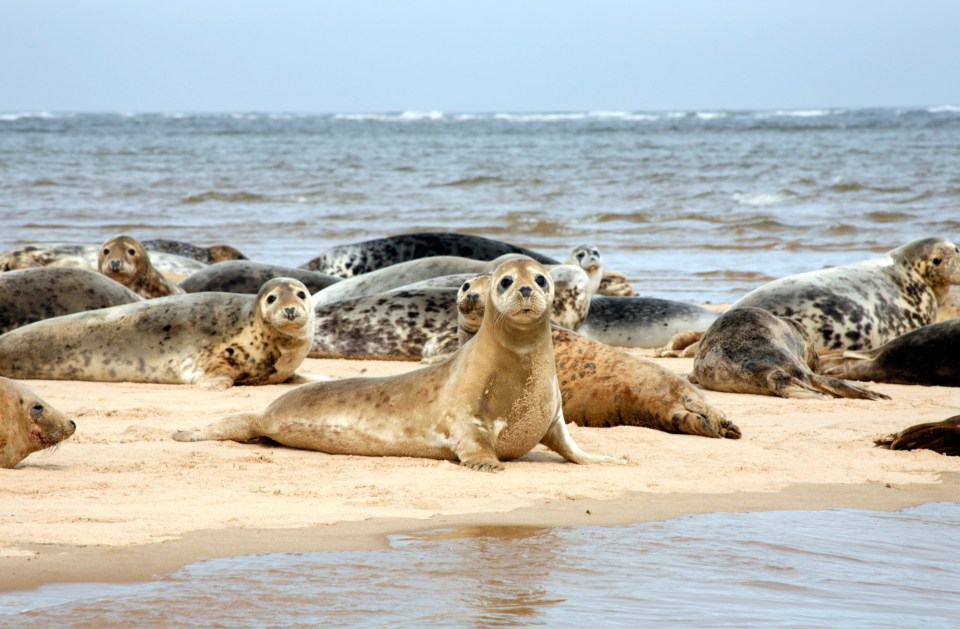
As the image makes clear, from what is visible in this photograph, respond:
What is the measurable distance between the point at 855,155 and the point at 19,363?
30.1 m

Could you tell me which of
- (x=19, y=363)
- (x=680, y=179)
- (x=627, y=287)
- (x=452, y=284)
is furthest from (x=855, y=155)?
(x=19, y=363)

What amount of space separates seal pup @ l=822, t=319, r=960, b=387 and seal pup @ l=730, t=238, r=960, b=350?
0.84m

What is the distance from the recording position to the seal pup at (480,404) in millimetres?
4715

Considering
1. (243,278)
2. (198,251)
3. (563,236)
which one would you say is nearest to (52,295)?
(243,278)

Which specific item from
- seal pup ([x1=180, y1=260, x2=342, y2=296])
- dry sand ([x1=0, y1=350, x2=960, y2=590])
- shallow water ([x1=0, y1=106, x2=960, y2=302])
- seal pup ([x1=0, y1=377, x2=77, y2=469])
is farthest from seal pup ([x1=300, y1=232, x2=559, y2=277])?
seal pup ([x1=0, y1=377, x2=77, y2=469])

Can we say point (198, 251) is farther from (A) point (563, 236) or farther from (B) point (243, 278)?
(A) point (563, 236)

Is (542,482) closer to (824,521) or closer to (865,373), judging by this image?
(824,521)

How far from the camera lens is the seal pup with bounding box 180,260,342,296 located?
10.5 meters

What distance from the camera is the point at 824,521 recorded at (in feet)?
13.3

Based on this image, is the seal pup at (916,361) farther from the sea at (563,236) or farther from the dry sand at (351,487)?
the sea at (563,236)

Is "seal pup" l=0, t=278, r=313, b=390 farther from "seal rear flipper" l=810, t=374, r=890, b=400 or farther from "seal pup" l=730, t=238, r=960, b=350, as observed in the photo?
"seal pup" l=730, t=238, r=960, b=350

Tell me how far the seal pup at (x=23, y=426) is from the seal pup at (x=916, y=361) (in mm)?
4880

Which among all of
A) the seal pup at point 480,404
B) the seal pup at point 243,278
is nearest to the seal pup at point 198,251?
the seal pup at point 243,278

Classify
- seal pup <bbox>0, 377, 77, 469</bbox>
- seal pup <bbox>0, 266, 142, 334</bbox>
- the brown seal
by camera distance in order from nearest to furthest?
seal pup <bbox>0, 377, 77, 469</bbox> < seal pup <bbox>0, 266, 142, 334</bbox> < the brown seal
